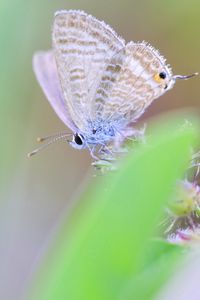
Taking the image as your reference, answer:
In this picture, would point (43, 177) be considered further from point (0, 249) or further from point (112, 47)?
point (112, 47)

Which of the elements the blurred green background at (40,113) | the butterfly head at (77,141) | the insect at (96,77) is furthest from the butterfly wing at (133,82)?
the blurred green background at (40,113)

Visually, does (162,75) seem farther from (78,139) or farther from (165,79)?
(78,139)

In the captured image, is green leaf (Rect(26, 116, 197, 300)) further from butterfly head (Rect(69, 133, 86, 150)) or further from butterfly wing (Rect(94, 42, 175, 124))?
butterfly head (Rect(69, 133, 86, 150))

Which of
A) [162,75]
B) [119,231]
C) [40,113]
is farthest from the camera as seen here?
[40,113]

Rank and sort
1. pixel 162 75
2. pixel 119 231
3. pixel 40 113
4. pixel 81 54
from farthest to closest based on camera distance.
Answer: pixel 40 113 → pixel 81 54 → pixel 162 75 → pixel 119 231

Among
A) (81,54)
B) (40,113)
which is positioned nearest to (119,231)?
(81,54)

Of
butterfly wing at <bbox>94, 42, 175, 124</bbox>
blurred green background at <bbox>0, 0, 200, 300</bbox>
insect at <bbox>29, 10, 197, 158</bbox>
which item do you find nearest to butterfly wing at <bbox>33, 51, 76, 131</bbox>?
insect at <bbox>29, 10, 197, 158</bbox>
